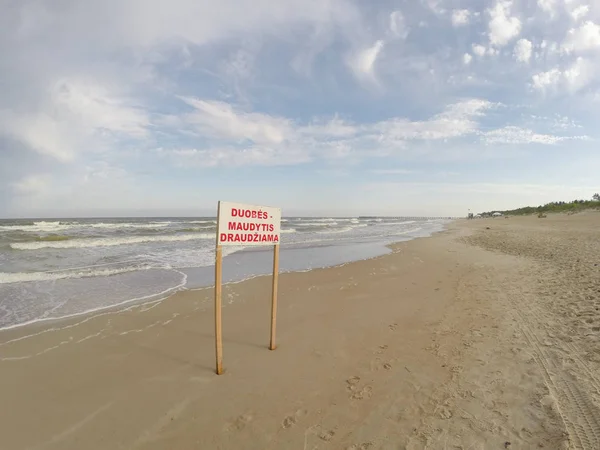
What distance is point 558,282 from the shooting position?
8133 millimetres

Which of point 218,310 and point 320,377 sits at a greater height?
point 218,310

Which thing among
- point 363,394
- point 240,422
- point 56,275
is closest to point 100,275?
point 56,275

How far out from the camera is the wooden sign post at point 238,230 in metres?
3.84

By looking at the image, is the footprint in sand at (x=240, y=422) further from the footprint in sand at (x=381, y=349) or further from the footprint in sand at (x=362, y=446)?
the footprint in sand at (x=381, y=349)

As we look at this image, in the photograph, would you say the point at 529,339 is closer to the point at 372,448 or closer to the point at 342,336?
the point at 342,336

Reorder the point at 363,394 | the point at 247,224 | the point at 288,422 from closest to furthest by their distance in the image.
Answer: the point at 288,422, the point at 363,394, the point at 247,224

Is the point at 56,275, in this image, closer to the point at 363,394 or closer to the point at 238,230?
the point at 238,230

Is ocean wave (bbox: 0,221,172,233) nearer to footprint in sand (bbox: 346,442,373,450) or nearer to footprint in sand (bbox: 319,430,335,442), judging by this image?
footprint in sand (bbox: 319,430,335,442)

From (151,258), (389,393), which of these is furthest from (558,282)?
(151,258)

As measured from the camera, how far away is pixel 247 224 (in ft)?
13.8

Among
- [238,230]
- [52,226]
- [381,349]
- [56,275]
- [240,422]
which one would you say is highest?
[238,230]

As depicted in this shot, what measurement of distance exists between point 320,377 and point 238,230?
2235 millimetres

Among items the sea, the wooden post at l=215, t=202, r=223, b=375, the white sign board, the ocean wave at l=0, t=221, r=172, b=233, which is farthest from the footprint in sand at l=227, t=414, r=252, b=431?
the ocean wave at l=0, t=221, r=172, b=233

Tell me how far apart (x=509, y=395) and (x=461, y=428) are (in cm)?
95
